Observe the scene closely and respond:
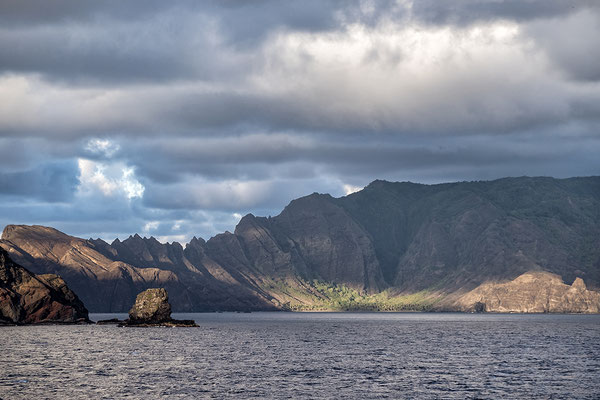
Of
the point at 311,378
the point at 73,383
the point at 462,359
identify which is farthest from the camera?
the point at 462,359

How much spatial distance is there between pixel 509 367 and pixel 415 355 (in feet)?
108

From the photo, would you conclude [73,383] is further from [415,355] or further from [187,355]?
[415,355]

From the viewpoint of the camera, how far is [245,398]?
100438 millimetres

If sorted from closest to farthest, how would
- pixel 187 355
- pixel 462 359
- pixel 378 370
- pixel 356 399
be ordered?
pixel 356 399
pixel 378 370
pixel 462 359
pixel 187 355

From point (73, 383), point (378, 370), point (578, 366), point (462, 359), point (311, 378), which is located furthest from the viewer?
point (462, 359)

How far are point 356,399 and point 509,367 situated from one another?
189ft

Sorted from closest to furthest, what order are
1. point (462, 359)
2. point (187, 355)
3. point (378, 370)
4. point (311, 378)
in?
point (311, 378), point (378, 370), point (462, 359), point (187, 355)

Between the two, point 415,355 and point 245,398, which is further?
point 415,355

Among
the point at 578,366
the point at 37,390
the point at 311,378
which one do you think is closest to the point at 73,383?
the point at 37,390

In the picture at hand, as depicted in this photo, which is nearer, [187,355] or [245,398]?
[245,398]

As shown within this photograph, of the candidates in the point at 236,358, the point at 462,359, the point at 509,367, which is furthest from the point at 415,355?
the point at 236,358

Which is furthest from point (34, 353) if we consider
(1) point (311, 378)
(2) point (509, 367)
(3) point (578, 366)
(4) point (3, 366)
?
(3) point (578, 366)

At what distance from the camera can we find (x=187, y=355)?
172m

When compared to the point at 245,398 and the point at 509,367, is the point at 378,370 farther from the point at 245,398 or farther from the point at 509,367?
the point at 245,398
